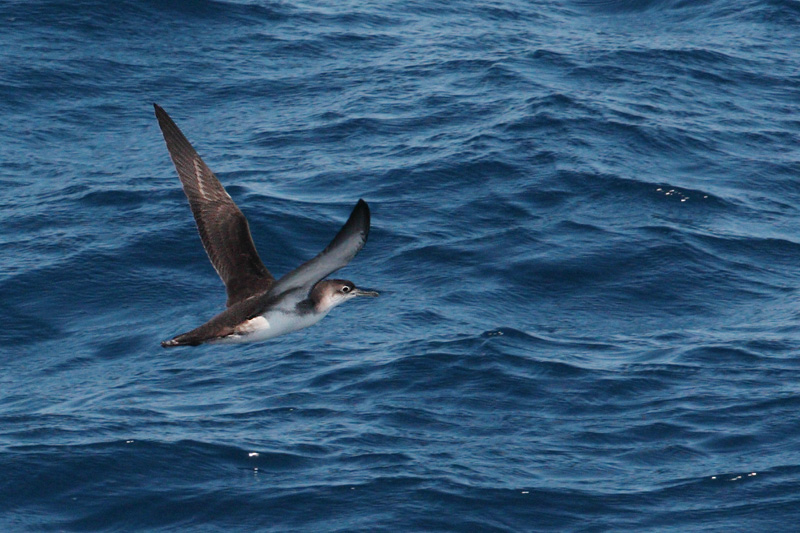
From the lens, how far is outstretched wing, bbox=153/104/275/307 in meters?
14.2

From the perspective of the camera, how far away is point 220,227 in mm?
14547

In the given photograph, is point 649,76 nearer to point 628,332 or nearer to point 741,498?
point 628,332

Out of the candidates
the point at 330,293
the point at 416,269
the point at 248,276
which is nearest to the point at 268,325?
the point at 330,293

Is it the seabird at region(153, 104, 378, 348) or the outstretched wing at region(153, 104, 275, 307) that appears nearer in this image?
the seabird at region(153, 104, 378, 348)

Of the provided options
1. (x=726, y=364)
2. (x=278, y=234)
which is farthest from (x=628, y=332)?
(x=278, y=234)

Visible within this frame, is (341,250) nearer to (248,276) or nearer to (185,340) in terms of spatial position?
(185,340)

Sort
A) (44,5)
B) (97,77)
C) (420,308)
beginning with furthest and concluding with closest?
(44,5)
(97,77)
(420,308)

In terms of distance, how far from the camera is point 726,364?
60.5ft

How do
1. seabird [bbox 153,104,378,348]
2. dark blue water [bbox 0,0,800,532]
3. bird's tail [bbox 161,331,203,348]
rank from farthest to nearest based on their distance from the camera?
dark blue water [bbox 0,0,800,532] < bird's tail [bbox 161,331,203,348] < seabird [bbox 153,104,378,348]

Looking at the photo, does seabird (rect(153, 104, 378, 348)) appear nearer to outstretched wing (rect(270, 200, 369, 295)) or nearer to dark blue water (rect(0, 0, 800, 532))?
outstretched wing (rect(270, 200, 369, 295))

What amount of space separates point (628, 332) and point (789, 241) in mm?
4089

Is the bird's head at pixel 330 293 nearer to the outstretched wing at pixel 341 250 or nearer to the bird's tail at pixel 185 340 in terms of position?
the outstretched wing at pixel 341 250

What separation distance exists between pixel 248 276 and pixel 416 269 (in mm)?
6579

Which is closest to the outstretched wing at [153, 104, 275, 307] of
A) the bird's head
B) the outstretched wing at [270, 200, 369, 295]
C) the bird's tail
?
the bird's head
